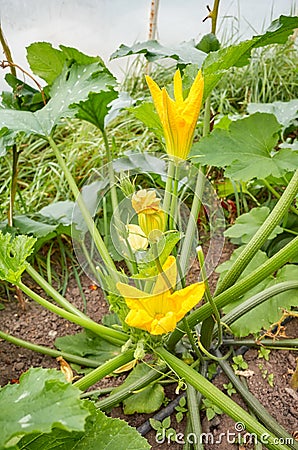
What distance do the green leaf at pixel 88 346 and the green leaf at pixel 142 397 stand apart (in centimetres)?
11

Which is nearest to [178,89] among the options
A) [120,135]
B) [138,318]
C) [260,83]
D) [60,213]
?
[138,318]

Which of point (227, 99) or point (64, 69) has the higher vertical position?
point (64, 69)

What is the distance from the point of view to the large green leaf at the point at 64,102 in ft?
4.30

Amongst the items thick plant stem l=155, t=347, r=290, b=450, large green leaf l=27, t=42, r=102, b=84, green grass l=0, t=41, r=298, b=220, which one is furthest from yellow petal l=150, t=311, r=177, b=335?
green grass l=0, t=41, r=298, b=220

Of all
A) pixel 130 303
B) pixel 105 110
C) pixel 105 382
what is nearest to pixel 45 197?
pixel 105 110

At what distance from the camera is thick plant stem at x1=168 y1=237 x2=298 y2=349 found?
100 centimetres

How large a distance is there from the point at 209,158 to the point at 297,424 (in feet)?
1.89

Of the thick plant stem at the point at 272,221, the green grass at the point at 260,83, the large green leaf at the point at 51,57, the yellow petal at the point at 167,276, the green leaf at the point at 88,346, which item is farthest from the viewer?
the green grass at the point at 260,83

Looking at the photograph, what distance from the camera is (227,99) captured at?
7.79ft

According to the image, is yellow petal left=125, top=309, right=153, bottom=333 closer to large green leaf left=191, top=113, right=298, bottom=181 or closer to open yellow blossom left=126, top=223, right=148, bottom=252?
open yellow blossom left=126, top=223, right=148, bottom=252

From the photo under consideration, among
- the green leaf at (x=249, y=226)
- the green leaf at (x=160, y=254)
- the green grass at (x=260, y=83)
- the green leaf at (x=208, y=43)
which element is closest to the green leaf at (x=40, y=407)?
the green leaf at (x=160, y=254)

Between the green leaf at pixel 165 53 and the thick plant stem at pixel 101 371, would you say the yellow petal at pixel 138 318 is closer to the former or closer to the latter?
the thick plant stem at pixel 101 371

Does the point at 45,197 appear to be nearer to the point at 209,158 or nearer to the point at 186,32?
the point at 209,158

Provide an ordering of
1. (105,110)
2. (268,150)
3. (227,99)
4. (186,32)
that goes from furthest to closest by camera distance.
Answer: (186,32) < (227,99) < (105,110) < (268,150)
